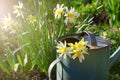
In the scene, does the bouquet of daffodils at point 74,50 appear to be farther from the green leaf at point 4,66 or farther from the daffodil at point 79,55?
the green leaf at point 4,66

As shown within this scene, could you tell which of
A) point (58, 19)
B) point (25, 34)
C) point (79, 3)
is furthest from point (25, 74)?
point (79, 3)

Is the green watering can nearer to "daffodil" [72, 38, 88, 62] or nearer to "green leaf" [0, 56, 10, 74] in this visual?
"daffodil" [72, 38, 88, 62]

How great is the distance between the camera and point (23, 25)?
103 inches

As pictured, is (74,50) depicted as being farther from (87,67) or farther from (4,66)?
(4,66)

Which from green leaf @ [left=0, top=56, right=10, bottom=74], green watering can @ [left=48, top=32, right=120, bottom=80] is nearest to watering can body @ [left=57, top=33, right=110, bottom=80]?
green watering can @ [left=48, top=32, right=120, bottom=80]

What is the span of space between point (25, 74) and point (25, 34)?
33 centimetres

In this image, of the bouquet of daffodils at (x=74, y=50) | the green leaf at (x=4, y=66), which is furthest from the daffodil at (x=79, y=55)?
the green leaf at (x=4, y=66)

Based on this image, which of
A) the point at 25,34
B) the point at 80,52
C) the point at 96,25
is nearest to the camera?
the point at 80,52

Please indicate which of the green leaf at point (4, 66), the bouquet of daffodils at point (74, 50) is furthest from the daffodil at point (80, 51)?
the green leaf at point (4, 66)

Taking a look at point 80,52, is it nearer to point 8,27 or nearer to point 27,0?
point 8,27

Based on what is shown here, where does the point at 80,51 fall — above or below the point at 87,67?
above

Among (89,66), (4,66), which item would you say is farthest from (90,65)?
(4,66)

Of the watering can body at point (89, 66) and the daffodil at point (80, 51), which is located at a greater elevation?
the daffodil at point (80, 51)

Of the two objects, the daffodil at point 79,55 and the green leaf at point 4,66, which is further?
the green leaf at point 4,66
